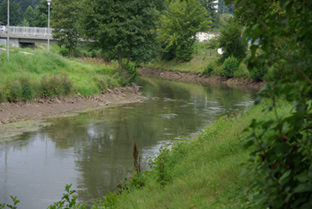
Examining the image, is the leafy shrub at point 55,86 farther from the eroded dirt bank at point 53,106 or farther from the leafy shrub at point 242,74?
the leafy shrub at point 242,74

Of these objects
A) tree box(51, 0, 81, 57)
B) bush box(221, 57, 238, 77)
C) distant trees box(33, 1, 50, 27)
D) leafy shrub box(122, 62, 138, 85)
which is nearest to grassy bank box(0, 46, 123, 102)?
leafy shrub box(122, 62, 138, 85)

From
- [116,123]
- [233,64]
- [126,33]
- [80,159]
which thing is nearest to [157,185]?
[80,159]

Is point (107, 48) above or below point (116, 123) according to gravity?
above

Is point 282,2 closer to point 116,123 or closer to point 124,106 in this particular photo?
point 116,123

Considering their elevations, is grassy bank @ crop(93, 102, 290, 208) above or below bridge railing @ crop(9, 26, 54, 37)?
below

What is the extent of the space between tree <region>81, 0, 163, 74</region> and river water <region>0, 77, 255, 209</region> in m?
8.53

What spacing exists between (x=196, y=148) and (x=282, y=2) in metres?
7.42

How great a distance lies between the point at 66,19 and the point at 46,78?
29.0 meters

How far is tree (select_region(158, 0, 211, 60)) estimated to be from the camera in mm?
66750

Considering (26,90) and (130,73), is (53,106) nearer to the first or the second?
(26,90)

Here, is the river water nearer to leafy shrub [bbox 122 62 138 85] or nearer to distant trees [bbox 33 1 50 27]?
leafy shrub [bbox 122 62 138 85]

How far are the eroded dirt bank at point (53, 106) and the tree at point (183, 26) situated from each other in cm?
3864

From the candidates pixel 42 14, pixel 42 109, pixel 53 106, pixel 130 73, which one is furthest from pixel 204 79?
pixel 42 14

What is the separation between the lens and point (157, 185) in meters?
8.05
